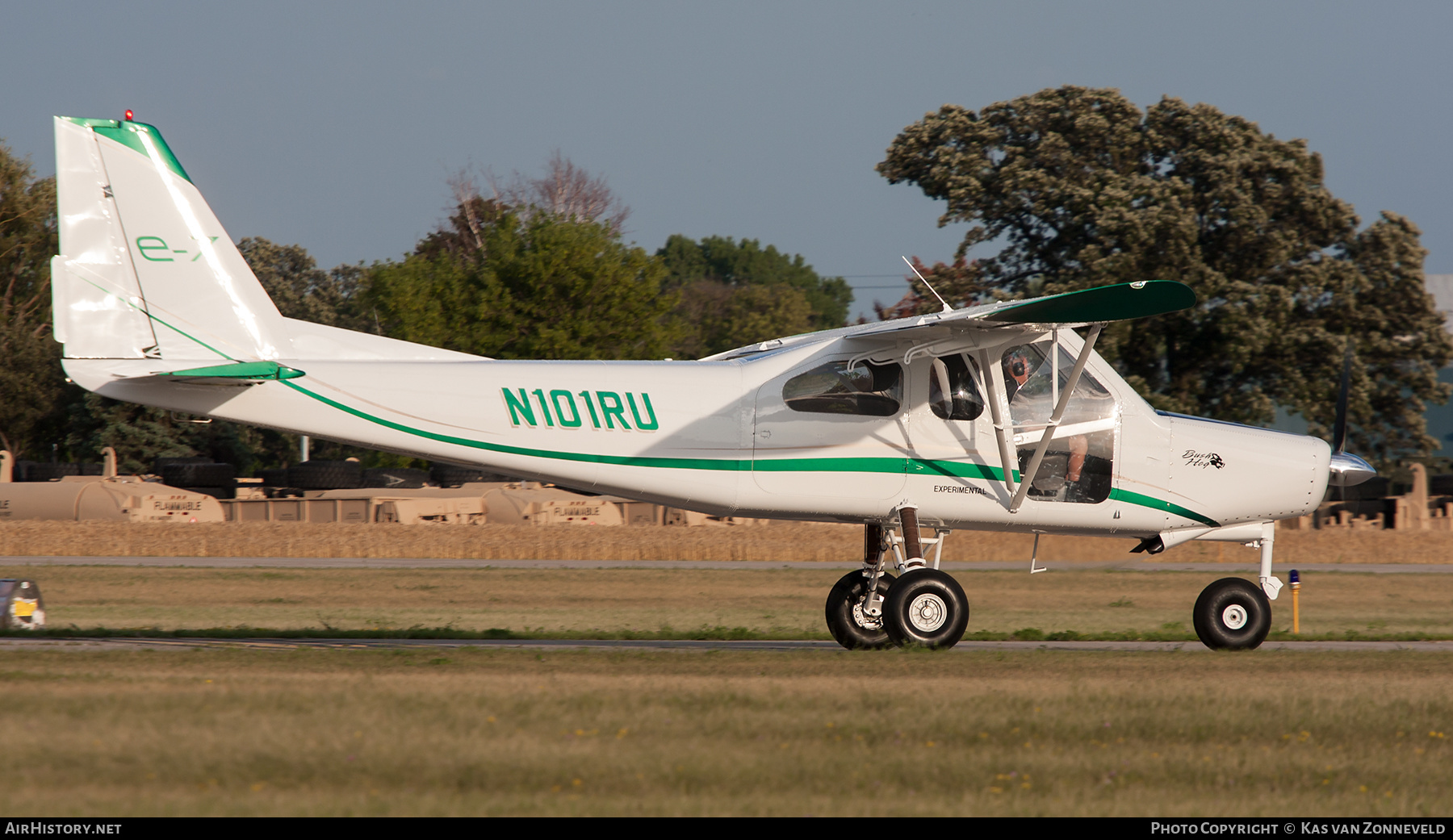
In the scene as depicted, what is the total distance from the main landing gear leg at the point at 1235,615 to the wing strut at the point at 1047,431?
87.9 inches

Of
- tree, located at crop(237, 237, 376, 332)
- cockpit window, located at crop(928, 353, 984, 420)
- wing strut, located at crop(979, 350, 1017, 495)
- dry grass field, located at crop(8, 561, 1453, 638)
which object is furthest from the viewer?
tree, located at crop(237, 237, 376, 332)

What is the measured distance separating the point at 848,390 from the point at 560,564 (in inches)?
814

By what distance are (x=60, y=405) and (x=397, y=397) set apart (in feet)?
161

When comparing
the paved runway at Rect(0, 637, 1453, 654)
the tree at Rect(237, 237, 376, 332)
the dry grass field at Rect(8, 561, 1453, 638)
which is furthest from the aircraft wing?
Answer: the tree at Rect(237, 237, 376, 332)

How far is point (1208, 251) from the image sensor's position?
42.7m

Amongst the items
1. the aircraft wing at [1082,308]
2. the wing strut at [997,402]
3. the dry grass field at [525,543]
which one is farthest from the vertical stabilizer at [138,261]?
the dry grass field at [525,543]

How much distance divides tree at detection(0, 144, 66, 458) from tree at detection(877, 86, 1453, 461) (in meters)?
35.9

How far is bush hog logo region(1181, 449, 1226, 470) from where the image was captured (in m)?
13.7

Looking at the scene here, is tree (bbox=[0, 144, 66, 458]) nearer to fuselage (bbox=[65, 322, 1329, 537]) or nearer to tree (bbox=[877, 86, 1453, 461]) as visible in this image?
tree (bbox=[877, 86, 1453, 461])

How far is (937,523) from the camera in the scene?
13.7 meters

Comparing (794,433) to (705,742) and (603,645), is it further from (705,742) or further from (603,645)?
(705,742)

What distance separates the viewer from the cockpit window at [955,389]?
13.2m

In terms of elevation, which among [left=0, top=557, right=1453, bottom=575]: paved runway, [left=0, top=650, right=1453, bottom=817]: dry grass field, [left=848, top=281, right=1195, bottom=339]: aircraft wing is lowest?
[left=0, top=557, right=1453, bottom=575]: paved runway
